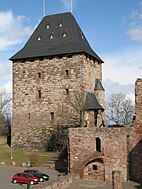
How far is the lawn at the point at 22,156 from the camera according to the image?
39.1 m

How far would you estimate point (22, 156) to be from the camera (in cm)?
4241

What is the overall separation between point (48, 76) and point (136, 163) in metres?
19.8

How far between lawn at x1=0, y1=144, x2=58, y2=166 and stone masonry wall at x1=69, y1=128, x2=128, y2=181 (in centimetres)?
875

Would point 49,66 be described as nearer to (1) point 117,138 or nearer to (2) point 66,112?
(2) point 66,112

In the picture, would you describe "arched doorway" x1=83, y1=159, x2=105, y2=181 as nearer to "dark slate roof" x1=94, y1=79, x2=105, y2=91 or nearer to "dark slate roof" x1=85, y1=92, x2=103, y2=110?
"dark slate roof" x1=85, y1=92, x2=103, y2=110

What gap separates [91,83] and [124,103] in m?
31.4

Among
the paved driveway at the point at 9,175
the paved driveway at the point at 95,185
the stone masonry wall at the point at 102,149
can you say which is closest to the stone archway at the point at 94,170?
the stone masonry wall at the point at 102,149

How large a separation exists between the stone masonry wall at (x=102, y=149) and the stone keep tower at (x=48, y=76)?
1195 centimetres

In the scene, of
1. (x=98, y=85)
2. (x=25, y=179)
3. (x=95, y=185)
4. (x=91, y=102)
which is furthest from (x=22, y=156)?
(x=95, y=185)

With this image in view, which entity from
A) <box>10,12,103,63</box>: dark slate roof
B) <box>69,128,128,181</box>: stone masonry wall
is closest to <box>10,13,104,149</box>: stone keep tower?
<box>10,12,103,63</box>: dark slate roof

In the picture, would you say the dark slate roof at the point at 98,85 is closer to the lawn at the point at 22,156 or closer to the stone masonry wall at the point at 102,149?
the lawn at the point at 22,156

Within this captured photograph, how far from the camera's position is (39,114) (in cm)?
4594

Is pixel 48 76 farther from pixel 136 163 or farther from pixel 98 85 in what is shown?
pixel 136 163

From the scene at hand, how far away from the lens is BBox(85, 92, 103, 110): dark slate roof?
42469 mm
